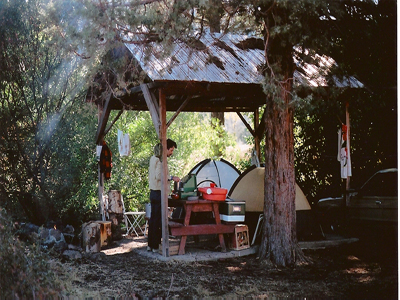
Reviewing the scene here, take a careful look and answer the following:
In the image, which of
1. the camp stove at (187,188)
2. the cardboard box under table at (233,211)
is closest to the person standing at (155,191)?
the camp stove at (187,188)

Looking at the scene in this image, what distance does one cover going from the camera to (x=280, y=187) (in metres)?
8.41

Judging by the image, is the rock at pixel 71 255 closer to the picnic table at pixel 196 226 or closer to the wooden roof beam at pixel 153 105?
the picnic table at pixel 196 226

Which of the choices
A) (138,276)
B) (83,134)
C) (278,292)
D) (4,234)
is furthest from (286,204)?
(83,134)

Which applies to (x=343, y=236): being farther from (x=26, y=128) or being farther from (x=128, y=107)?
(x=26, y=128)

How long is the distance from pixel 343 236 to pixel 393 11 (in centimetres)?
511

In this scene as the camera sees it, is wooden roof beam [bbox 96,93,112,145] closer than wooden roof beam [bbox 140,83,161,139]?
No

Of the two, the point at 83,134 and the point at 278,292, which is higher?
the point at 83,134

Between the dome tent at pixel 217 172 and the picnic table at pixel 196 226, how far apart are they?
2916 millimetres

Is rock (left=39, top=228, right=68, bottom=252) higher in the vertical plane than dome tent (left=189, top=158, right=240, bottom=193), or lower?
lower

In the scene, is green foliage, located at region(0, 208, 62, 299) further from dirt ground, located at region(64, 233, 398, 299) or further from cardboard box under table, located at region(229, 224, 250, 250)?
cardboard box under table, located at region(229, 224, 250, 250)

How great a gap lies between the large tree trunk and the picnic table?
44.4 inches

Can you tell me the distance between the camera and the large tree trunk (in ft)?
27.6

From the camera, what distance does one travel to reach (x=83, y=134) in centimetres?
1270

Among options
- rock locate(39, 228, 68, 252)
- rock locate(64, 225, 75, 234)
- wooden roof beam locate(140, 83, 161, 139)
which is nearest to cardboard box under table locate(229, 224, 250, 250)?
wooden roof beam locate(140, 83, 161, 139)
